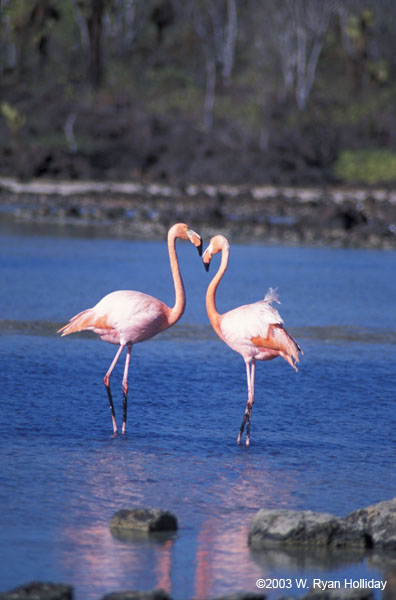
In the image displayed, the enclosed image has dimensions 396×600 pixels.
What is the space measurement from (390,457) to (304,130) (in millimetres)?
44145

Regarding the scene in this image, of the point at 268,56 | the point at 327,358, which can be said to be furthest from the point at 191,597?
the point at 268,56

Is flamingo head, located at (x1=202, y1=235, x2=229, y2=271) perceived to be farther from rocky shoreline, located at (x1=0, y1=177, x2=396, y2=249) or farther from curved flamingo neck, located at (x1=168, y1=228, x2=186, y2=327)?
rocky shoreline, located at (x1=0, y1=177, x2=396, y2=249)

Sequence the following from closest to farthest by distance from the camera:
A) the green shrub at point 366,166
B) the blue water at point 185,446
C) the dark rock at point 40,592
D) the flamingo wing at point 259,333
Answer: the dark rock at point 40,592
the blue water at point 185,446
the flamingo wing at point 259,333
the green shrub at point 366,166

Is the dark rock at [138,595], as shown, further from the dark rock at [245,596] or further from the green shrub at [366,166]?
the green shrub at [366,166]

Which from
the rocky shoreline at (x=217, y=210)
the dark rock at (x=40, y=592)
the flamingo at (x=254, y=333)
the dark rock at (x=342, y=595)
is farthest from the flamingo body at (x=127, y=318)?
the rocky shoreline at (x=217, y=210)

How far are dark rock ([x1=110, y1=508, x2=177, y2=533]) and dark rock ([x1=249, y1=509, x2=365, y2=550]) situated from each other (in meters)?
0.46

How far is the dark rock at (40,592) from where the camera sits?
453 centimetres

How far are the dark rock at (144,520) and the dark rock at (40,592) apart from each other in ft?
3.71

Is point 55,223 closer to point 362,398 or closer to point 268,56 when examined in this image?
point 362,398

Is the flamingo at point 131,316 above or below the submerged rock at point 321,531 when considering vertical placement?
above

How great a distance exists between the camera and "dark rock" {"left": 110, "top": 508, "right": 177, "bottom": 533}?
5.79 metres

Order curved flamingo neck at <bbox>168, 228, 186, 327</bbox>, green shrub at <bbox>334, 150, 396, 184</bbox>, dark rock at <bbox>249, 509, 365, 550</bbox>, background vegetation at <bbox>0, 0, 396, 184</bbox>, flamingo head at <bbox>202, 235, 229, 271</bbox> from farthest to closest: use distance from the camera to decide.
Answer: background vegetation at <bbox>0, 0, 396, 184</bbox> → green shrub at <bbox>334, 150, 396, 184</bbox> → curved flamingo neck at <bbox>168, 228, 186, 327</bbox> → flamingo head at <bbox>202, 235, 229, 271</bbox> → dark rock at <bbox>249, 509, 365, 550</bbox>

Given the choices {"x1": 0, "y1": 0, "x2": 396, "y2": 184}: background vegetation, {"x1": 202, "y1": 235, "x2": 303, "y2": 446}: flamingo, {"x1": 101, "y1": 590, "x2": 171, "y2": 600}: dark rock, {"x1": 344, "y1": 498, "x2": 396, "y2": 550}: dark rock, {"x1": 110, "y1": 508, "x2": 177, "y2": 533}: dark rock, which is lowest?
{"x1": 110, "y1": 508, "x2": 177, "y2": 533}: dark rock

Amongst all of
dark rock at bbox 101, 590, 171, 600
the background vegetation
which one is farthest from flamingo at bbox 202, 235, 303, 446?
the background vegetation
